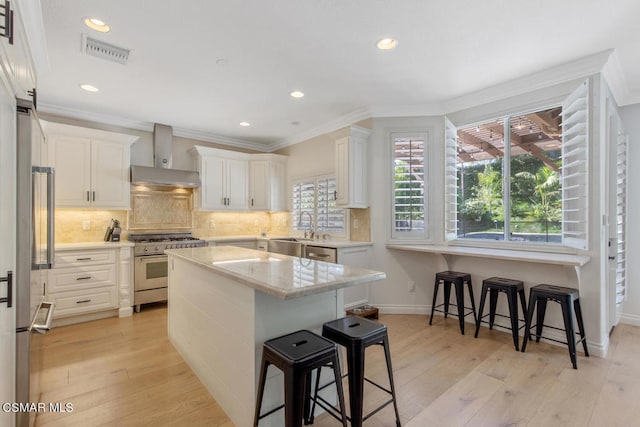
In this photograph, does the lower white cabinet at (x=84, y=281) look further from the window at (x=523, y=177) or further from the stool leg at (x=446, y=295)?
the window at (x=523, y=177)

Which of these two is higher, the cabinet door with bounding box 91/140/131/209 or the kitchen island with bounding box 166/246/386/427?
the cabinet door with bounding box 91/140/131/209

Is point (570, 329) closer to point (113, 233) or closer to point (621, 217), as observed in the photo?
point (621, 217)

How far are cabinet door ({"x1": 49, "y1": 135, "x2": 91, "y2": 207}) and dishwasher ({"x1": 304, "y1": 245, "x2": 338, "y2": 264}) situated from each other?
290 centimetres

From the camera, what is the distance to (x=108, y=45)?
2.58 meters

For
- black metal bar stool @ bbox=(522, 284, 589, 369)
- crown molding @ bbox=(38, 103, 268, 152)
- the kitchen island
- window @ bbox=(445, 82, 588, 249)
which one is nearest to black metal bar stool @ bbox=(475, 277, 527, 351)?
black metal bar stool @ bbox=(522, 284, 589, 369)

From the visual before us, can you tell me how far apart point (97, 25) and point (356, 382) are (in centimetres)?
305

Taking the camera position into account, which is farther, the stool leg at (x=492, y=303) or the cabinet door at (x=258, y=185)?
the cabinet door at (x=258, y=185)

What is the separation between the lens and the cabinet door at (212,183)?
5.01 metres

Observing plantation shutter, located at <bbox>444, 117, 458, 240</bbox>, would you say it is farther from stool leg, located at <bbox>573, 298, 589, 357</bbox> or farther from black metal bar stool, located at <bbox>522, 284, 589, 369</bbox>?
stool leg, located at <bbox>573, 298, 589, 357</bbox>

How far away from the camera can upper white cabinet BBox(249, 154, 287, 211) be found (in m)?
5.49

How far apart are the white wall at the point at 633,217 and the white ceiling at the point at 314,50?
1.07ft

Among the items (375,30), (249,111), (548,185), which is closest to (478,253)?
(548,185)

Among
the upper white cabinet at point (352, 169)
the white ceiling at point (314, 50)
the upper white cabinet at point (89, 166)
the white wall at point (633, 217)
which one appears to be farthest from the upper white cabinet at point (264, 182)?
the white wall at point (633, 217)

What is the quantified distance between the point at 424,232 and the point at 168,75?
11.3ft
